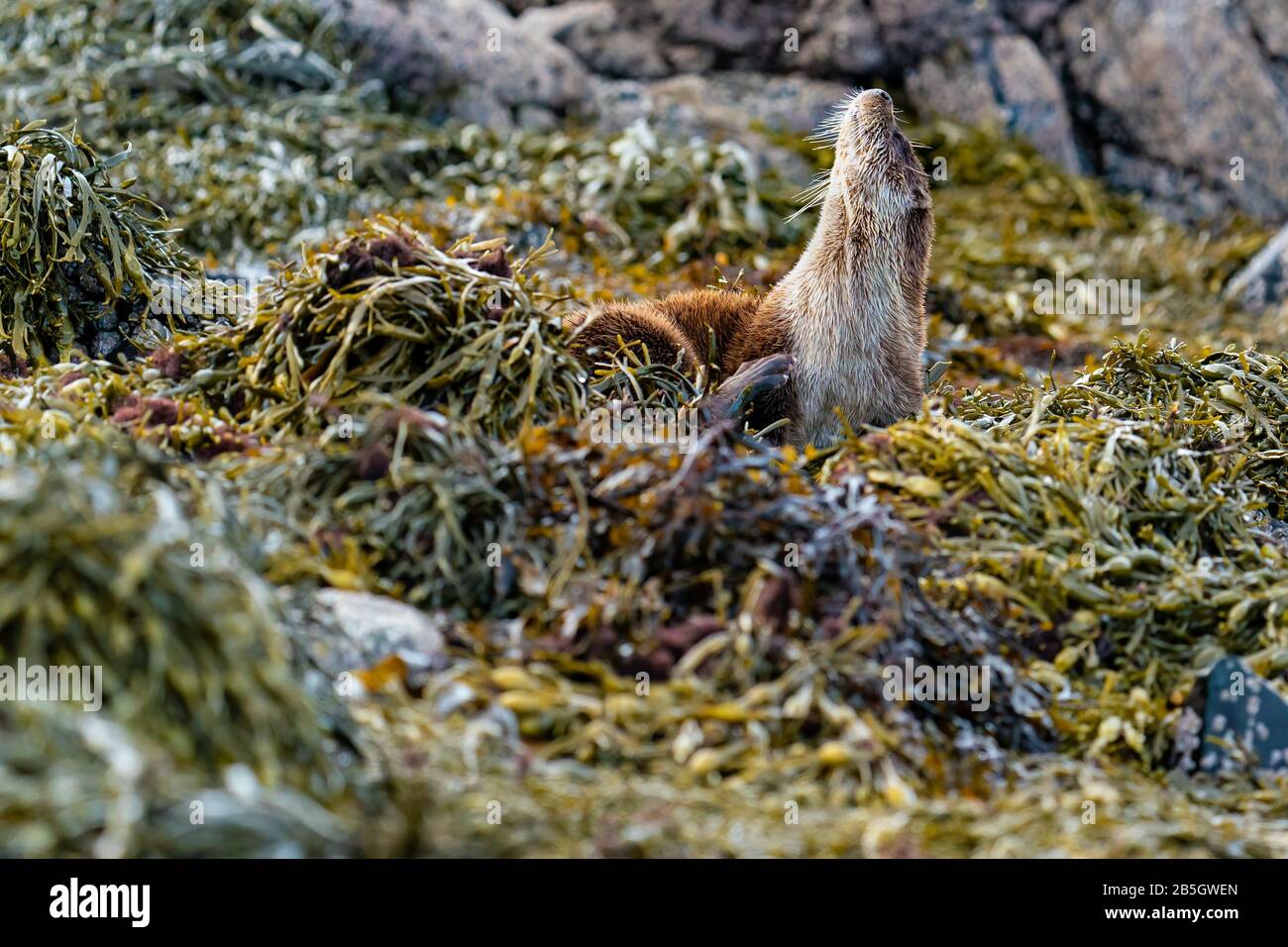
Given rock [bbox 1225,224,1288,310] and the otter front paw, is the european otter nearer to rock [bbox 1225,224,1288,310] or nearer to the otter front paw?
the otter front paw

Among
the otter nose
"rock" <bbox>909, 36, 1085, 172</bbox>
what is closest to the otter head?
the otter nose

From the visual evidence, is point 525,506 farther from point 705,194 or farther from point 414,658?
point 705,194

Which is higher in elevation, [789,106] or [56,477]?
[789,106]

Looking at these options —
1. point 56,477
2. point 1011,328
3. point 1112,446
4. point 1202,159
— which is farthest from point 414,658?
point 1202,159

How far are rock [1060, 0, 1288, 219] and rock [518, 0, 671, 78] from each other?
338cm

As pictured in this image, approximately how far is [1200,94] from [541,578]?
932cm

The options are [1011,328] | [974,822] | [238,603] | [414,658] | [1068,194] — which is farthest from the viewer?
[1068,194]

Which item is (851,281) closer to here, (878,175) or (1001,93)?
(878,175)

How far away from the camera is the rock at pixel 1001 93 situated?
11.6 m

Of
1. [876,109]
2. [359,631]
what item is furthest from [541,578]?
[876,109]

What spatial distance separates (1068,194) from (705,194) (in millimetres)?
3438

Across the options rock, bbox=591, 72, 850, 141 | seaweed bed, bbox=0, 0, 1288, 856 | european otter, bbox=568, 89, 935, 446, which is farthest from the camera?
rock, bbox=591, 72, 850, 141

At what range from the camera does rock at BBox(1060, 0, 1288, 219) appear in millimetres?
11312
